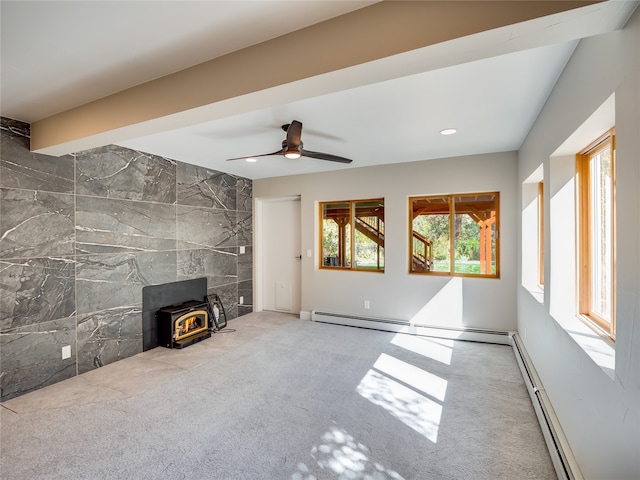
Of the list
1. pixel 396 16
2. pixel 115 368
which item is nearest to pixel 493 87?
pixel 396 16

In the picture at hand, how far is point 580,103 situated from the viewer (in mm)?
1686

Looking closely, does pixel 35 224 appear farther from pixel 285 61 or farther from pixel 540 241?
pixel 540 241

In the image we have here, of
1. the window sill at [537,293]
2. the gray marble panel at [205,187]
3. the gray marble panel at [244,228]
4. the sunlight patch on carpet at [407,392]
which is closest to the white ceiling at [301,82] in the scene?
the gray marble panel at [205,187]

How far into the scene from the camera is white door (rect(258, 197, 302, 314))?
17.9 feet

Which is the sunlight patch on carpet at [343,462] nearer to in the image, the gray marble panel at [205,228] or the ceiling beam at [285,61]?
the ceiling beam at [285,61]

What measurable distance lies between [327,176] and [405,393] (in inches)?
132

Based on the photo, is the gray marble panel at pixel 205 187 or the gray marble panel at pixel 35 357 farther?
the gray marble panel at pixel 205 187

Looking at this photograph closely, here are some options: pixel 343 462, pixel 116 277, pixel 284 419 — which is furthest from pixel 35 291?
pixel 343 462

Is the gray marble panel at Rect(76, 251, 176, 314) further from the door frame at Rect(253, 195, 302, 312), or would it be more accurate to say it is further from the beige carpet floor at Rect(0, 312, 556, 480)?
the door frame at Rect(253, 195, 302, 312)

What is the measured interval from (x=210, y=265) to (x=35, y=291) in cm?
214

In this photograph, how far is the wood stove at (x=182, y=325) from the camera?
382cm

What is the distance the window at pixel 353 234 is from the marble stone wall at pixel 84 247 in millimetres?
1938

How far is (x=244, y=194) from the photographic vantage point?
5.40 metres

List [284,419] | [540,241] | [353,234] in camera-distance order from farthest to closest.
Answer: [353,234]
[540,241]
[284,419]
